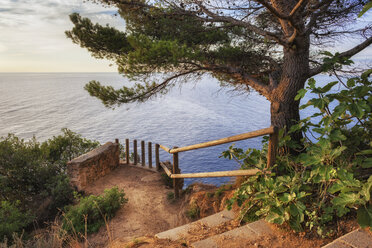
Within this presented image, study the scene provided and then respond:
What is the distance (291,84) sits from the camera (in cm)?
404

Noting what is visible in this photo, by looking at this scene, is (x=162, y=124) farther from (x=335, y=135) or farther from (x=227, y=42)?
(x=335, y=135)

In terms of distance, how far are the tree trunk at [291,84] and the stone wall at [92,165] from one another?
578 cm

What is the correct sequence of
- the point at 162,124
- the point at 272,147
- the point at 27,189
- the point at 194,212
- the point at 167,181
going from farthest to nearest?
the point at 162,124
the point at 27,189
the point at 167,181
the point at 194,212
the point at 272,147

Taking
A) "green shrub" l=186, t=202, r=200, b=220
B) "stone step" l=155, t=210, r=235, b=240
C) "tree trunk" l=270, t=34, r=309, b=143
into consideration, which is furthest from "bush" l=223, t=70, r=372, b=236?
"green shrub" l=186, t=202, r=200, b=220

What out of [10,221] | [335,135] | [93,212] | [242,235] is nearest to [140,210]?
[93,212]

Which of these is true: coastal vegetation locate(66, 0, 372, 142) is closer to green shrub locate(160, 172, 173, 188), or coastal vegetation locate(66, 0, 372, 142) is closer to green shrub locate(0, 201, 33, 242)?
green shrub locate(160, 172, 173, 188)

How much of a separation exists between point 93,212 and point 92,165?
2667mm

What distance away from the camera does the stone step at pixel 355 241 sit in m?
1.71

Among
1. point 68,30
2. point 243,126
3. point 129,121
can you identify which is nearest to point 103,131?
point 129,121

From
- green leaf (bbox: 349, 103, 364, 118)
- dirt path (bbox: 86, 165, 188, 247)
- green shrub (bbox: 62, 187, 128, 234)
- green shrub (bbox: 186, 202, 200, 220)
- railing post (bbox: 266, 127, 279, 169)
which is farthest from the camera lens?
green shrub (bbox: 62, 187, 128, 234)

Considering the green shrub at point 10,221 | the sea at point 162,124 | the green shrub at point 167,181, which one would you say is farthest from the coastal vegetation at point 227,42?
the sea at point 162,124

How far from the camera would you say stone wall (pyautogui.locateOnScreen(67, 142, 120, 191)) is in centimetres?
718

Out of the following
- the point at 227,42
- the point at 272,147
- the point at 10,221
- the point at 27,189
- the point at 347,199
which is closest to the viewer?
the point at 347,199

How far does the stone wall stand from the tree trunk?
578 centimetres
